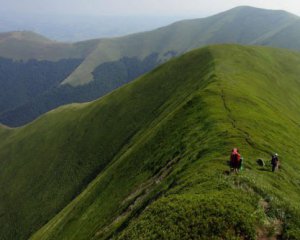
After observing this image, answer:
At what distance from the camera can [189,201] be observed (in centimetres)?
2966

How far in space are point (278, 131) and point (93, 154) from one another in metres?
83.1

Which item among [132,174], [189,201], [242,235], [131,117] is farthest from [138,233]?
[131,117]

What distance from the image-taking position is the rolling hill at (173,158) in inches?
1141

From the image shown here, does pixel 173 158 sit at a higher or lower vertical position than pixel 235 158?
lower

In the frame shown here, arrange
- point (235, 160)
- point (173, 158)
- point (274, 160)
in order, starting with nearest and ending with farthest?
point (235, 160), point (274, 160), point (173, 158)

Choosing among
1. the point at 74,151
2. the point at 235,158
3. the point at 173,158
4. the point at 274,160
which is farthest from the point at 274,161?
the point at 74,151

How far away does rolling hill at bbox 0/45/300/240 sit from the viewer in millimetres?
28984

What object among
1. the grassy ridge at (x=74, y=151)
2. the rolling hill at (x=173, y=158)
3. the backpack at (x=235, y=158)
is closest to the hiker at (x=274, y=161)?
the rolling hill at (x=173, y=158)

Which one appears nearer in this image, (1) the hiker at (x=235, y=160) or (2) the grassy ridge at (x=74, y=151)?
(1) the hiker at (x=235, y=160)

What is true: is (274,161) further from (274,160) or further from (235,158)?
(235,158)

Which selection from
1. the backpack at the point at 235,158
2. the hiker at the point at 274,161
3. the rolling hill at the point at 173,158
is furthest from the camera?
the hiker at the point at 274,161

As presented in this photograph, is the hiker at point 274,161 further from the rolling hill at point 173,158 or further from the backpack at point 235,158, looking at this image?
the backpack at point 235,158

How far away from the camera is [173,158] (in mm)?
56438

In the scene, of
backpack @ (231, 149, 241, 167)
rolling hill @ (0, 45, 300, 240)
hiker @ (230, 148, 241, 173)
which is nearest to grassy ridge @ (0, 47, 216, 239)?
rolling hill @ (0, 45, 300, 240)
